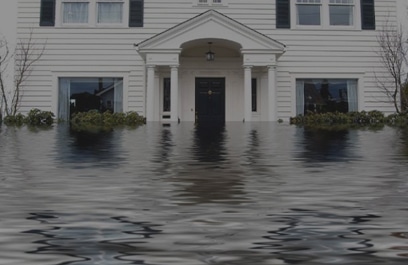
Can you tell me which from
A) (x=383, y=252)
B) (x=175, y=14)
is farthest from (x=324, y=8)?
(x=383, y=252)

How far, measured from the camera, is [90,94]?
16328 millimetres

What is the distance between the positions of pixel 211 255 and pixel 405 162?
1.24 metres

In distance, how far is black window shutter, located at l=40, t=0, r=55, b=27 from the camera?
53.0ft

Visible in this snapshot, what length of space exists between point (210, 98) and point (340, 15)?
5953mm

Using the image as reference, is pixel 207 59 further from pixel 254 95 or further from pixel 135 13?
pixel 135 13

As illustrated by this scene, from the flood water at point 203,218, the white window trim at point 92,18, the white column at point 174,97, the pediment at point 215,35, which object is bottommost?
the flood water at point 203,218

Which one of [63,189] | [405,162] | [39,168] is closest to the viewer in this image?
[63,189]

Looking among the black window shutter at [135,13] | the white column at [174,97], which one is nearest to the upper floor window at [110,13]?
the black window shutter at [135,13]

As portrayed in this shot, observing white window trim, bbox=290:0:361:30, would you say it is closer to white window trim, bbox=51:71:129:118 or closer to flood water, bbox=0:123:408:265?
white window trim, bbox=51:71:129:118

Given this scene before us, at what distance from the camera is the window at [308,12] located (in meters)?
16.7

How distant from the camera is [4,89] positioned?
16578 millimetres

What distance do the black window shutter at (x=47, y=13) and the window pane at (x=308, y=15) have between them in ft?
30.3

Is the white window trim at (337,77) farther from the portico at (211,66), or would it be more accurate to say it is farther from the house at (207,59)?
the portico at (211,66)

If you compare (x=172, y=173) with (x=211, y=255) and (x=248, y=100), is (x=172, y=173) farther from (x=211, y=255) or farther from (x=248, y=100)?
(x=248, y=100)
